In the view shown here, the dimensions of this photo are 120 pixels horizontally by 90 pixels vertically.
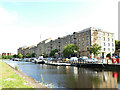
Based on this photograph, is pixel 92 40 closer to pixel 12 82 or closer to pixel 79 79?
pixel 79 79

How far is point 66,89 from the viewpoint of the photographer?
1192cm

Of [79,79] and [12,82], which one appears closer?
[12,82]

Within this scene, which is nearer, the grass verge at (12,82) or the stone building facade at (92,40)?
the grass verge at (12,82)

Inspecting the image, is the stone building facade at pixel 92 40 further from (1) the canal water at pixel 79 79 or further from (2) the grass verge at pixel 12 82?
(2) the grass verge at pixel 12 82

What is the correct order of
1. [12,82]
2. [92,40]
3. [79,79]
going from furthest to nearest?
[92,40] < [79,79] < [12,82]

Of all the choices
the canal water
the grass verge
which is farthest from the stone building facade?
the grass verge

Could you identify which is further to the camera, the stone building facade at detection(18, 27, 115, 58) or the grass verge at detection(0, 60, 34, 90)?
the stone building facade at detection(18, 27, 115, 58)

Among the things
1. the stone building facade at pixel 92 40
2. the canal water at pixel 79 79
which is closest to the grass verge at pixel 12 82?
the canal water at pixel 79 79

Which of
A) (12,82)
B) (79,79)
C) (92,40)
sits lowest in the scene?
(79,79)

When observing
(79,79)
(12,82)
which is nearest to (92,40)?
(79,79)

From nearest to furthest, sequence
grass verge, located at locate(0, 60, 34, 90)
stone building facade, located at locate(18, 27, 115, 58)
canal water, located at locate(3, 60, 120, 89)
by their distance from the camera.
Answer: grass verge, located at locate(0, 60, 34, 90)
canal water, located at locate(3, 60, 120, 89)
stone building facade, located at locate(18, 27, 115, 58)

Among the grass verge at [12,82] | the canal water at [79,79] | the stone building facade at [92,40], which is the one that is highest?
the stone building facade at [92,40]

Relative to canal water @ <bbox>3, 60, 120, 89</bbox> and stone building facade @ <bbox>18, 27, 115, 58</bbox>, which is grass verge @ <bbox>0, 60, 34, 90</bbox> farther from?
stone building facade @ <bbox>18, 27, 115, 58</bbox>

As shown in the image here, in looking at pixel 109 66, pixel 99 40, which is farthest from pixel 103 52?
pixel 109 66
